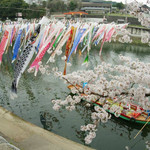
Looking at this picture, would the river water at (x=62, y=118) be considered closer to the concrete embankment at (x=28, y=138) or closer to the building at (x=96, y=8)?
the concrete embankment at (x=28, y=138)

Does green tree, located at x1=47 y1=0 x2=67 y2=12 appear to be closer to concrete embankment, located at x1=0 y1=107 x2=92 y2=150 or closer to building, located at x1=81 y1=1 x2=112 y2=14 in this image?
building, located at x1=81 y1=1 x2=112 y2=14

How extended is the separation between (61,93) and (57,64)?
8.83 meters

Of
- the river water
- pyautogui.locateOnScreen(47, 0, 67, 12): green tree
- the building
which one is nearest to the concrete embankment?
the river water

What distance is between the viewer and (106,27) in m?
17.5

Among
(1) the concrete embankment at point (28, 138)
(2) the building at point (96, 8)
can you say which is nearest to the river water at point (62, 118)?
(1) the concrete embankment at point (28, 138)

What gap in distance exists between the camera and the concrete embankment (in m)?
7.12

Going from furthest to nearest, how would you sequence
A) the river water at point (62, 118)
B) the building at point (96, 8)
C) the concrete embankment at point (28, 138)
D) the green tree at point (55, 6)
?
the building at point (96, 8), the green tree at point (55, 6), the river water at point (62, 118), the concrete embankment at point (28, 138)

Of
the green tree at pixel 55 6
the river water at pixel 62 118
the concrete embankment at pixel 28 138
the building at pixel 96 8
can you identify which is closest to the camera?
the concrete embankment at pixel 28 138

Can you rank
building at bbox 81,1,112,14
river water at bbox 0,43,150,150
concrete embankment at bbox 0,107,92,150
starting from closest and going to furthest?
concrete embankment at bbox 0,107,92,150 → river water at bbox 0,43,150,150 → building at bbox 81,1,112,14

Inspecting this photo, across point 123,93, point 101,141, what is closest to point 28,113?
point 101,141

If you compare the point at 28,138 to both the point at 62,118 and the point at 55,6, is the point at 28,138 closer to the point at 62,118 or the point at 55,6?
the point at 62,118

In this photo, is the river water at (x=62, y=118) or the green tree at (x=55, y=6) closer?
the river water at (x=62, y=118)

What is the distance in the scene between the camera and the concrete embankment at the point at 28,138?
712cm

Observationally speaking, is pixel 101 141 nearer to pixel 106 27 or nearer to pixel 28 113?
pixel 28 113
